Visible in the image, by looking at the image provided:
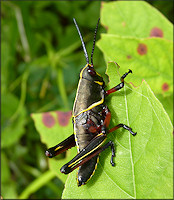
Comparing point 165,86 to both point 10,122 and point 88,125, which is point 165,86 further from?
point 10,122

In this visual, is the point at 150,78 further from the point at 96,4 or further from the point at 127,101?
the point at 96,4

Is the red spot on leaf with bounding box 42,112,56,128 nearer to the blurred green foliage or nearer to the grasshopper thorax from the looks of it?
the grasshopper thorax

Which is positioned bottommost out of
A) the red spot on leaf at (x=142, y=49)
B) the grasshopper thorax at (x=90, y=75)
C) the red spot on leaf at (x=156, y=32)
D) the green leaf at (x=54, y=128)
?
the green leaf at (x=54, y=128)

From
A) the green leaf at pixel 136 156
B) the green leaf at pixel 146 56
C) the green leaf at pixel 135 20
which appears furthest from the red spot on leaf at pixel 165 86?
the green leaf at pixel 136 156

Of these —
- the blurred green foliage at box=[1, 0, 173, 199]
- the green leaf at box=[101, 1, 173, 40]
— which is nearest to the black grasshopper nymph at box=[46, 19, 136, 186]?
the green leaf at box=[101, 1, 173, 40]

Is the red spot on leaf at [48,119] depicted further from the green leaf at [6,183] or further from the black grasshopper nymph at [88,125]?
the green leaf at [6,183]

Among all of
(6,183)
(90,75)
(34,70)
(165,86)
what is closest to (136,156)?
(90,75)

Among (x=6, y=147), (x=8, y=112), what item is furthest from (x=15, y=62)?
(x=6, y=147)
